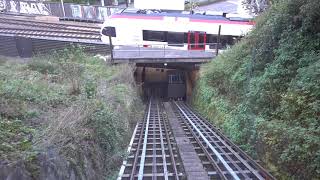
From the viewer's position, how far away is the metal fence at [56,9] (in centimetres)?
4044

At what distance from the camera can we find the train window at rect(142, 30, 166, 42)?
28.0 m

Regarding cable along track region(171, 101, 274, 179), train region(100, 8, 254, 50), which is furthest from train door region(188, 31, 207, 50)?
cable along track region(171, 101, 274, 179)

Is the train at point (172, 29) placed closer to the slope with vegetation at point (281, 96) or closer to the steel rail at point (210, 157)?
the slope with vegetation at point (281, 96)

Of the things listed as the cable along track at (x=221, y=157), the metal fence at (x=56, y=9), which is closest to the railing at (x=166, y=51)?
the cable along track at (x=221, y=157)

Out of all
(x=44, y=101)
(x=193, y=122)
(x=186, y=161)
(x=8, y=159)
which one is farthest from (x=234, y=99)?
(x=8, y=159)

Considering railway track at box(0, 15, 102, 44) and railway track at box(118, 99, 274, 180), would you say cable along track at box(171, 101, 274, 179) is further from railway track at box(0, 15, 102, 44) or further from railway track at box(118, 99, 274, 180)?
railway track at box(0, 15, 102, 44)

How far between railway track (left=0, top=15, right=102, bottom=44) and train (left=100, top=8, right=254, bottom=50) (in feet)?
7.28

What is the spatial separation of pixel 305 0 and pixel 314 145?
18.4 ft

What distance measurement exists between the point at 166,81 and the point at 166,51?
10302mm

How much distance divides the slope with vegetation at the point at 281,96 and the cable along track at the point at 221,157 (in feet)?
1.01

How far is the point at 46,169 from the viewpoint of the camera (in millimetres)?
6191

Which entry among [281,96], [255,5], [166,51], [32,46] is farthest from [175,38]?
[281,96]

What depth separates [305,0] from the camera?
12.0m

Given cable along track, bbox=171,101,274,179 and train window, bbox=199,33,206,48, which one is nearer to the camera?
cable along track, bbox=171,101,274,179
